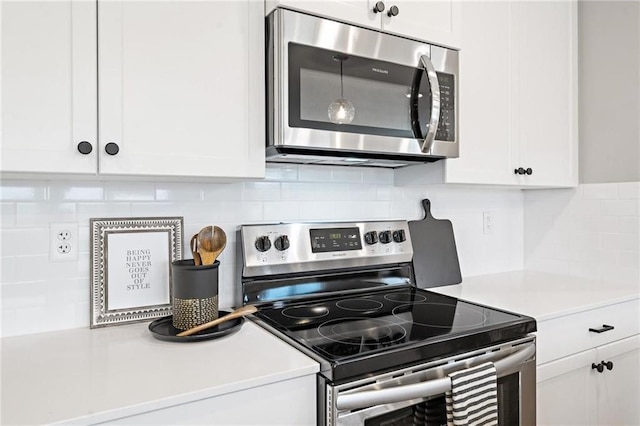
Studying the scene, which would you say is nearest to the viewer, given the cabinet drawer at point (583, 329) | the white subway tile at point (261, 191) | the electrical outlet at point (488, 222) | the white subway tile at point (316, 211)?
the cabinet drawer at point (583, 329)

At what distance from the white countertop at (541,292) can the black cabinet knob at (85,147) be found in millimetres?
1412

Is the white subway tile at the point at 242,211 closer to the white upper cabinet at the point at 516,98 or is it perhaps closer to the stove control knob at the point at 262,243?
the stove control knob at the point at 262,243

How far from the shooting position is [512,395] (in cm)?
133

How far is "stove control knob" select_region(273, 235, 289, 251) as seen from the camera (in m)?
1.56

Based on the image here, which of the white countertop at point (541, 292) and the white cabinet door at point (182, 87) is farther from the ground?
the white cabinet door at point (182, 87)

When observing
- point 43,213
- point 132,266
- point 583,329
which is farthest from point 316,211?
point 583,329

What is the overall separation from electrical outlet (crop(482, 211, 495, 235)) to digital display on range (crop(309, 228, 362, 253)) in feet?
2.75

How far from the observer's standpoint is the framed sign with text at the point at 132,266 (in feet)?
4.42

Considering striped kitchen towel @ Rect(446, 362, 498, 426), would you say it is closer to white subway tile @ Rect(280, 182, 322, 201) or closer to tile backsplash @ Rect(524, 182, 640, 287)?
white subway tile @ Rect(280, 182, 322, 201)

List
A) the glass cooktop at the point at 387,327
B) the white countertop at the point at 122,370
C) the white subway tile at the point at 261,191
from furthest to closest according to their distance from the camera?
the white subway tile at the point at 261,191, the glass cooktop at the point at 387,327, the white countertop at the point at 122,370

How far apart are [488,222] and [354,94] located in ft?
4.03

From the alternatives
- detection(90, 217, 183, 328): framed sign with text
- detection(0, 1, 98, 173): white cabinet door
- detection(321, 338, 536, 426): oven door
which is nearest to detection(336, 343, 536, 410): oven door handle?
detection(321, 338, 536, 426): oven door

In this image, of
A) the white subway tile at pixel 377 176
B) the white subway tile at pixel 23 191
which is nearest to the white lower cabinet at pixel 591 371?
the white subway tile at pixel 377 176

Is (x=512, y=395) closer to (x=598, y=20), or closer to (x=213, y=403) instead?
(x=213, y=403)
